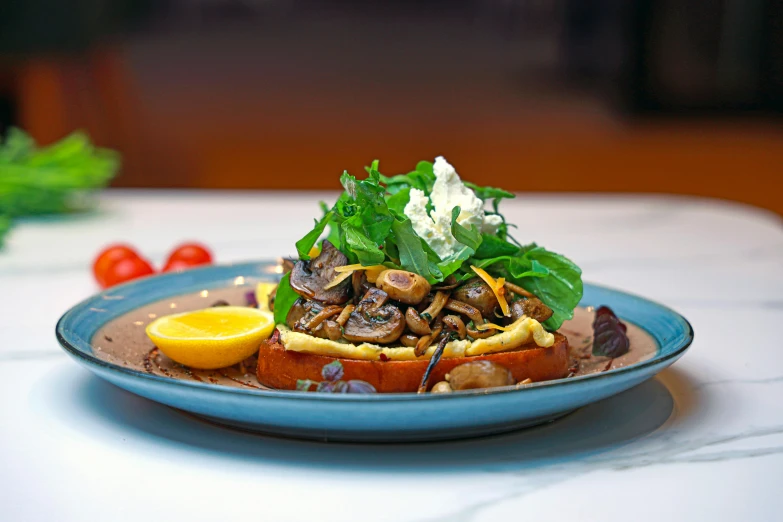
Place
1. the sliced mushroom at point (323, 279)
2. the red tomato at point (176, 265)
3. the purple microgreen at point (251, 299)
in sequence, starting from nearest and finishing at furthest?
1. the sliced mushroom at point (323, 279)
2. the purple microgreen at point (251, 299)
3. the red tomato at point (176, 265)

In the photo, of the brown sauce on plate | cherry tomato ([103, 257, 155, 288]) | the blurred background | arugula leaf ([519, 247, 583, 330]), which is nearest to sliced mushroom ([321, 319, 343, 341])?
the brown sauce on plate

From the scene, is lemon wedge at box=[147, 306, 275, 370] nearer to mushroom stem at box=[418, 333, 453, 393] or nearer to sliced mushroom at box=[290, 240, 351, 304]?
sliced mushroom at box=[290, 240, 351, 304]

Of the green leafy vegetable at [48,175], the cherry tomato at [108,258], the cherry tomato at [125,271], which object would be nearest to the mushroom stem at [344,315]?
the cherry tomato at [125,271]

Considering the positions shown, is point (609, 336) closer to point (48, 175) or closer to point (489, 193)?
point (489, 193)

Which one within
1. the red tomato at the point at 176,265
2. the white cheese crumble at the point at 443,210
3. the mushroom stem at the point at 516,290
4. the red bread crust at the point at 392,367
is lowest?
the red tomato at the point at 176,265

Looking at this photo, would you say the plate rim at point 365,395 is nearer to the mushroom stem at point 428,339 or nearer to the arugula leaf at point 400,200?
the mushroom stem at point 428,339

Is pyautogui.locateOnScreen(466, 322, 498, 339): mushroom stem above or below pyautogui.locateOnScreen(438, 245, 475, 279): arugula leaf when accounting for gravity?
below

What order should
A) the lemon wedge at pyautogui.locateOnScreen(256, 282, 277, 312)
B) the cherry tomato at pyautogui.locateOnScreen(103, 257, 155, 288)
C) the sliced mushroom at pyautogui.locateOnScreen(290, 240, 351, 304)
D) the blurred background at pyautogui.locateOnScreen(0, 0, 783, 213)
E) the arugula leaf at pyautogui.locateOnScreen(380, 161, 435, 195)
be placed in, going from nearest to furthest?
the sliced mushroom at pyautogui.locateOnScreen(290, 240, 351, 304), the arugula leaf at pyautogui.locateOnScreen(380, 161, 435, 195), the lemon wedge at pyautogui.locateOnScreen(256, 282, 277, 312), the cherry tomato at pyautogui.locateOnScreen(103, 257, 155, 288), the blurred background at pyautogui.locateOnScreen(0, 0, 783, 213)
